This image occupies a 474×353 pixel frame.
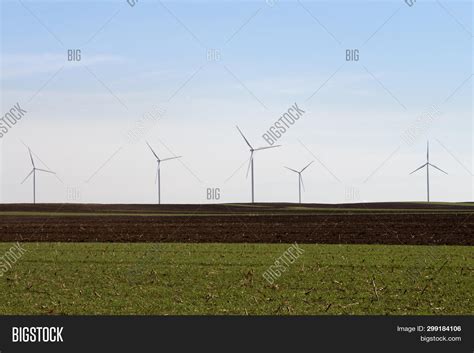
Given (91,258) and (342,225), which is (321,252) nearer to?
(91,258)

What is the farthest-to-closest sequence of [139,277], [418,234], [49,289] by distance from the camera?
1. [418,234]
2. [139,277]
3. [49,289]

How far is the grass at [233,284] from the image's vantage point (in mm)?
17562

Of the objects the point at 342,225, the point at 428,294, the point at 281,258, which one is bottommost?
the point at 428,294

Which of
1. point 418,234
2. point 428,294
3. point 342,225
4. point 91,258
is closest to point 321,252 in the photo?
point 91,258

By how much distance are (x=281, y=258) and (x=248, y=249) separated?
5530 mm

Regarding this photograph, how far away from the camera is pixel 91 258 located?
29641 mm

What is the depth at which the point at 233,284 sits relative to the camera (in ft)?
69.7

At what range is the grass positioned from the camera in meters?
17.6
